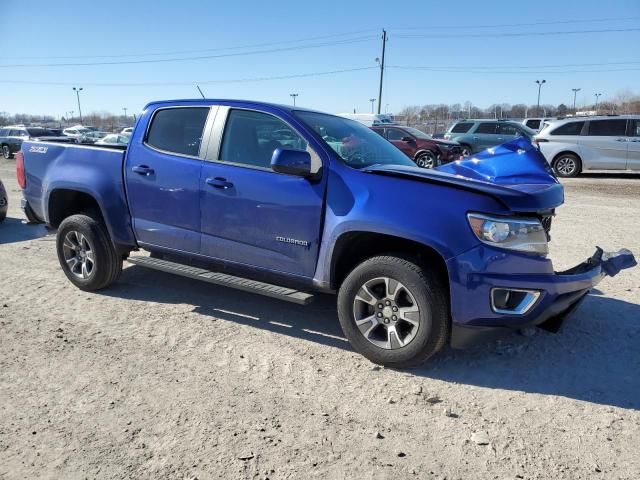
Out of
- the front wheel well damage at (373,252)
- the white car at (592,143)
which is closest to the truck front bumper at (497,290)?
the front wheel well damage at (373,252)

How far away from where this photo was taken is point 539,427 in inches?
114

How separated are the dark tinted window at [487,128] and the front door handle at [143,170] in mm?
15851

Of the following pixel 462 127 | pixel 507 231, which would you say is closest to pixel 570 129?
pixel 462 127

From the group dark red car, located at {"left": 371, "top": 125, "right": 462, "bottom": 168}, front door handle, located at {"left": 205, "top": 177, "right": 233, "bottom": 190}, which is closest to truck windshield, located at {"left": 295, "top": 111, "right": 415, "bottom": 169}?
front door handle, located at {"left": 205, "top": 177, "right": 233, "bottom": 190}

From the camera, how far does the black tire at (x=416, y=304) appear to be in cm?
332

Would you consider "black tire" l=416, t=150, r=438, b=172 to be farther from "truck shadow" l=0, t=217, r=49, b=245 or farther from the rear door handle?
the rear door handle

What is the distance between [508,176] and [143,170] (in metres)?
3.10

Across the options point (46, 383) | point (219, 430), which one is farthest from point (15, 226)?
point (219, 430)

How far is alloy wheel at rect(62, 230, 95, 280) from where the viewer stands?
502cm

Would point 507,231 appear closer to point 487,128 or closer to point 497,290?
point 497,290

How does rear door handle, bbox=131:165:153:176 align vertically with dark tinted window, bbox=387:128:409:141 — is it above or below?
below

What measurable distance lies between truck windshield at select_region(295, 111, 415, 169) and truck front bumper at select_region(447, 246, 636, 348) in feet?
3.91

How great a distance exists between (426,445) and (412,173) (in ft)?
5.79

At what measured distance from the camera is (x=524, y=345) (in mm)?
3936
